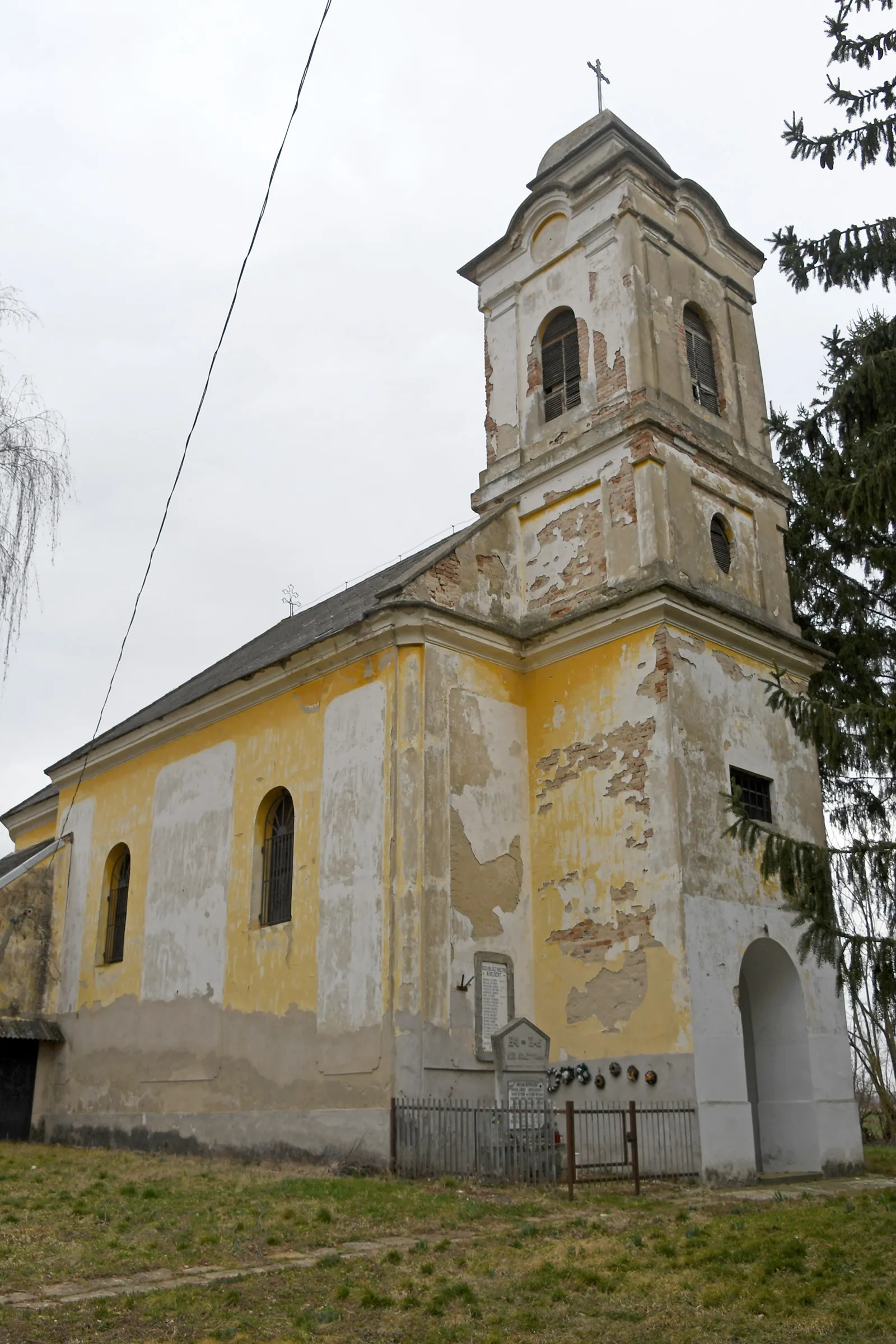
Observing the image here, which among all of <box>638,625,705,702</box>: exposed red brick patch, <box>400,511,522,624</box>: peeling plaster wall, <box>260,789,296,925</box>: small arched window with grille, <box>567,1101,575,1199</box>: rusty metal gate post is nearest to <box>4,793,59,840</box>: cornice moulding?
<box>260,789,296,925</box>: small arched window with grille

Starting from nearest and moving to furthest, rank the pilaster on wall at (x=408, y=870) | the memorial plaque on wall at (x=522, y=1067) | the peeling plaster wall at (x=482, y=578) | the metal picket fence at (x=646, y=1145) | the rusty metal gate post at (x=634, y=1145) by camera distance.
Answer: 1. the rusty metal gate post at (x=634, y=1145)
2. the metal picket fence at (x=646, y=1145)
3. the memorial plaque on wall at (x=522, y=1067)
4. the pilaster on wall at (x=408, y=870)
5. the peeling plaster wall at (x=482, y=578)

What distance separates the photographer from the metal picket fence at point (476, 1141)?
13.3m

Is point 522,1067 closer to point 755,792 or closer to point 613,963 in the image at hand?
point 613,963

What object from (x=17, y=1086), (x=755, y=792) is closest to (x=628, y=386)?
(x=755, y=792)

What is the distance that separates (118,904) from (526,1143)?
12030 mm

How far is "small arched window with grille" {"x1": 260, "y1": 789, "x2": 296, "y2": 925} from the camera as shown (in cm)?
1800

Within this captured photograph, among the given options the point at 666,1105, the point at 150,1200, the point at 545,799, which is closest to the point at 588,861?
the point at 545,799

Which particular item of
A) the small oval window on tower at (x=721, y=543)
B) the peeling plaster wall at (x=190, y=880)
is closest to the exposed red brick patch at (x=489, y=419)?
the small oval window on tower at (x=721, y=543)

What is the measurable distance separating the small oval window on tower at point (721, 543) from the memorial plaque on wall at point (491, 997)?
6961mm

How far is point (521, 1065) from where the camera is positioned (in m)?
14.3

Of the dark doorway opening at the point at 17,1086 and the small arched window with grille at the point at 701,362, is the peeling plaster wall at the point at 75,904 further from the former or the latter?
the small arched window with grille at the point at 701,362

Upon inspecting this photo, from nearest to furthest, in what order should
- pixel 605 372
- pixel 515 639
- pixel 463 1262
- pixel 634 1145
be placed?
pixel 463 1262 → pixel 634 1145 → pixel 515 639 → pixel 605 372

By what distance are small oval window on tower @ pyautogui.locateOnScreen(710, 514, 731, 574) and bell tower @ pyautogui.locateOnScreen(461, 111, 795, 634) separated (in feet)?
0.13

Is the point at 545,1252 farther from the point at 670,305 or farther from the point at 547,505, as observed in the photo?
the point at 670,305
